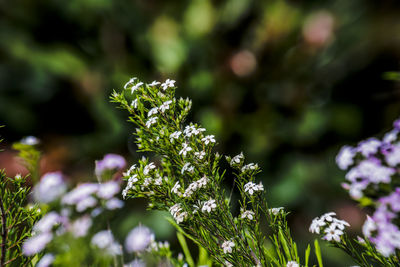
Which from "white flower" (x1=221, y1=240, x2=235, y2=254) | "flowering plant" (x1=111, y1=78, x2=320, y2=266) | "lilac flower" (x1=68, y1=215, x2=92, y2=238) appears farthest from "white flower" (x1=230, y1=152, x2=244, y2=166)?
"lilac flower" (x1=68, y1=215, x2=92, y2=238)

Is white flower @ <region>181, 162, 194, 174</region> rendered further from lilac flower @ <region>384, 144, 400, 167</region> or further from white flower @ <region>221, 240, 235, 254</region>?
lilac flower @ <region>384, 144, 400, 167</region>

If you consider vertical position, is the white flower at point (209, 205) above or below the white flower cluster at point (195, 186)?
below

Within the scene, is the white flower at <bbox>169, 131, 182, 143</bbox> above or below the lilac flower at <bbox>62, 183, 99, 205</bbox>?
below

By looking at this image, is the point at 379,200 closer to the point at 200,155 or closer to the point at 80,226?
the point at 200,155

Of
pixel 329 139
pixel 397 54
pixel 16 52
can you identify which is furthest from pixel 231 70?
pixel 16 52

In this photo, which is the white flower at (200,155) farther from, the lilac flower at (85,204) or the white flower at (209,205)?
the lilac flower at (85,204)

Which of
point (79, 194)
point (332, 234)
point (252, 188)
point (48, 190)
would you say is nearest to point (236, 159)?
point (252, 188)

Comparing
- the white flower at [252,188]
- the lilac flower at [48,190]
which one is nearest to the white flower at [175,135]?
the white flower at [252,188]

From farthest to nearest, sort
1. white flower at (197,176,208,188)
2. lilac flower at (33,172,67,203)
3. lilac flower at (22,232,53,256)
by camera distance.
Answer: lilac flower at (33,172,67,203), lilac flower at (22,232,53,256), white flower at (197,176,208,188)

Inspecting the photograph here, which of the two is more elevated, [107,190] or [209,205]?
[107,190]

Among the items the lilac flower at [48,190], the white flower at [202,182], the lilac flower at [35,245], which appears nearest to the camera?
the white flower at [202,182]

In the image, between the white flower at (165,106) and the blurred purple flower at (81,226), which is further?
the blurred purple flower at (81,226)

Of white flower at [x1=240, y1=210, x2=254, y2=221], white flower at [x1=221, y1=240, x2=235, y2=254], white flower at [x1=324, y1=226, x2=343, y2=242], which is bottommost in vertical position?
white flower at [x1=221, y1=240, x2=235, y2=254]

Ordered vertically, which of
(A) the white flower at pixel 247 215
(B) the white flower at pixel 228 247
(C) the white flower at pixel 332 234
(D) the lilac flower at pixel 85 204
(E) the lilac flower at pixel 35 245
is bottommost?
(B) the white flower at pixel 228 247
